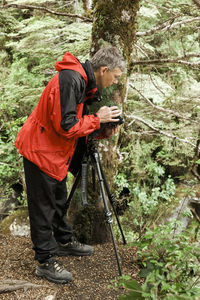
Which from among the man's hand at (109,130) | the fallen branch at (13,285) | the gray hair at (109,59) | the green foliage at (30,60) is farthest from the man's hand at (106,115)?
the green foliage at (30,60)

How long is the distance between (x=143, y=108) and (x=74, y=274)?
475 centimetres

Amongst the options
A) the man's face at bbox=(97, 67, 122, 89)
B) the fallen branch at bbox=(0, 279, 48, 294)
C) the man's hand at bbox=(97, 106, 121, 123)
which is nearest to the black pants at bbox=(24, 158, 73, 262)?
the fallen branch at bbox=(0, 279, 48, 294)

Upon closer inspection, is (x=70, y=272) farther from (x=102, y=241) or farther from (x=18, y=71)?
(x=18, y=71)

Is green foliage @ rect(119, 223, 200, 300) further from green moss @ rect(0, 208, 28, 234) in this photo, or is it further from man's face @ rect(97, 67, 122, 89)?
green moss @ rect(0, 208, 28, 234)

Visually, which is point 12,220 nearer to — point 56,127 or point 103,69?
point 56,127

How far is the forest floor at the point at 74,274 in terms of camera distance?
2240mm

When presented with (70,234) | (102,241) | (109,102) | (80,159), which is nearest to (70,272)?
(70,234)

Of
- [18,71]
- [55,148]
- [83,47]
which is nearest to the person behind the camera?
[55,148]

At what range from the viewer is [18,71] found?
25.9ft

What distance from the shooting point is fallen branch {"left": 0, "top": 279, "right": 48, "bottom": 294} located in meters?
2.20

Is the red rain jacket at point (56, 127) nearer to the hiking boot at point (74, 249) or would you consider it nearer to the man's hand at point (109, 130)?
the man's hand at point (109, 130)

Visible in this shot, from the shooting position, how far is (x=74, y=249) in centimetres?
288

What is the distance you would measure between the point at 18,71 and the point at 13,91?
8.19ft

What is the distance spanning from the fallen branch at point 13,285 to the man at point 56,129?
22 centimetres
